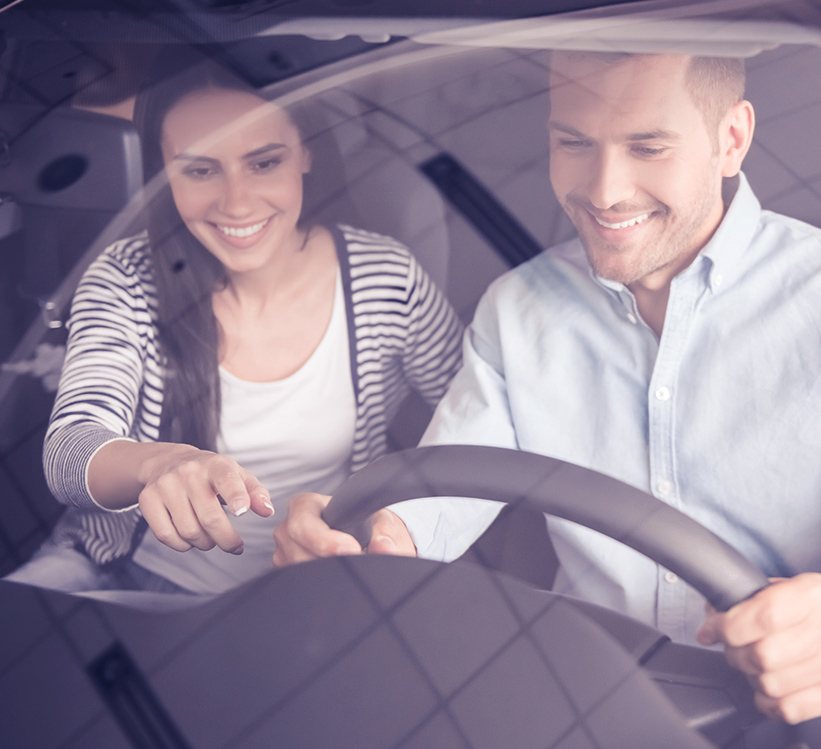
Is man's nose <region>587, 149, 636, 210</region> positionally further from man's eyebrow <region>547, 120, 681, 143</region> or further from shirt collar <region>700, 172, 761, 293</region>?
shirt collar <region>700, 172, 761, 293</region>

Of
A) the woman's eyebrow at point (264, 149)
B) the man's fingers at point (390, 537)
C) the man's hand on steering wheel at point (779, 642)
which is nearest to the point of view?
the man's hand on steering wheel at point (779, 642)

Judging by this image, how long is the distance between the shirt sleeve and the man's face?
0.15m

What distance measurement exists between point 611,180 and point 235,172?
0.41 meters

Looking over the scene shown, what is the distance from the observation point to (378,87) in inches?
32.5

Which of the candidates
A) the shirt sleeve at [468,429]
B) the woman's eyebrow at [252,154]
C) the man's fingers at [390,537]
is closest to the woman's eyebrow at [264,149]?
the woman's eyebrow at [252,154]

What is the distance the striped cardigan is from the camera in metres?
0.79

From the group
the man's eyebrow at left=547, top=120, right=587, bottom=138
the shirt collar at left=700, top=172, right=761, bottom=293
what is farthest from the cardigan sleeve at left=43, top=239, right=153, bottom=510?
the shirt collar at left=700, top=172, right=761, bottom=293

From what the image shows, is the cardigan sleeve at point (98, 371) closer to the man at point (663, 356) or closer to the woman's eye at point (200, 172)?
the woman's eye at point (200, 172)

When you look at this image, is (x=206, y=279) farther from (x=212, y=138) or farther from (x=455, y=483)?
(x=455, y=483)

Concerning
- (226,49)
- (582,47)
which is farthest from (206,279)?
(582,47)

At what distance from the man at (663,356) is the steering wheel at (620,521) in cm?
2

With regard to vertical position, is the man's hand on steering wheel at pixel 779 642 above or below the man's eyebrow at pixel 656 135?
below

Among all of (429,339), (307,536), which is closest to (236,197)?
(429,339)

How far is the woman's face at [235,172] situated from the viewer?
799 millimetres
